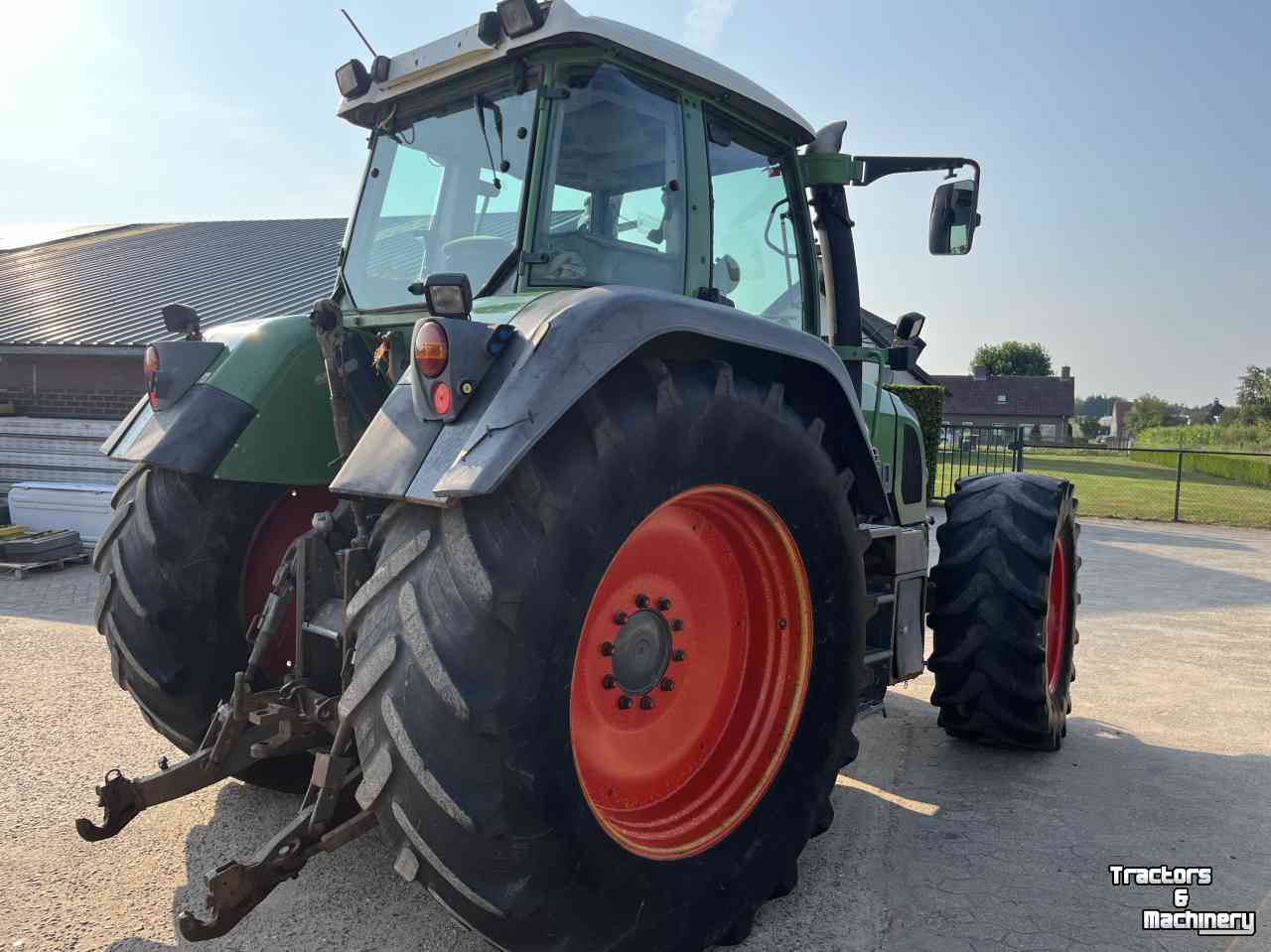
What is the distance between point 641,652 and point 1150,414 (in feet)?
312

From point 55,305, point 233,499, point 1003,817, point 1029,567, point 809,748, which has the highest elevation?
point 55,305

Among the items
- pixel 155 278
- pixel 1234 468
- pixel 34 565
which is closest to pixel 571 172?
pixel 34 565

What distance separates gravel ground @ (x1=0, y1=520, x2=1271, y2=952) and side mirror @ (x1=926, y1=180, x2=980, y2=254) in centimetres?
215

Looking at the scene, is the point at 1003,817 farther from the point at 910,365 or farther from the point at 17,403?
the point at 17,403

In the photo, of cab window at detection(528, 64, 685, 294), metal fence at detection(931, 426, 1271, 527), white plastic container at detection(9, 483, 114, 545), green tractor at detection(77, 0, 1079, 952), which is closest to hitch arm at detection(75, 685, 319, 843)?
green tractor at detection(77, 0, 1079, 952)

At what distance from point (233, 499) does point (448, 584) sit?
60.3 inches

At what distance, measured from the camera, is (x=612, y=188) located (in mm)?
2934

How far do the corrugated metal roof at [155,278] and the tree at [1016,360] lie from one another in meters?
70.1

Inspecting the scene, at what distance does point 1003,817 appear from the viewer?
11.3 ft

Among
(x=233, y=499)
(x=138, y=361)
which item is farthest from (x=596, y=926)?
(x=138, y=361)

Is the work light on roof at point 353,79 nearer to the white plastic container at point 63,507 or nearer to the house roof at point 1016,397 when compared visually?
the white plastic container at point 63,507

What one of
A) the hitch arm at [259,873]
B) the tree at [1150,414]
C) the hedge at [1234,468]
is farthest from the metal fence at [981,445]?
the tree at [1150,414]

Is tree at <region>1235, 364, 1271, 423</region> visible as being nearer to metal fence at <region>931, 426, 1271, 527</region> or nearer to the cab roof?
metal fence at <region>931, 426, 1271, 527</region>

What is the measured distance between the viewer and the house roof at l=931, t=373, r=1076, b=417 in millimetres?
63938
